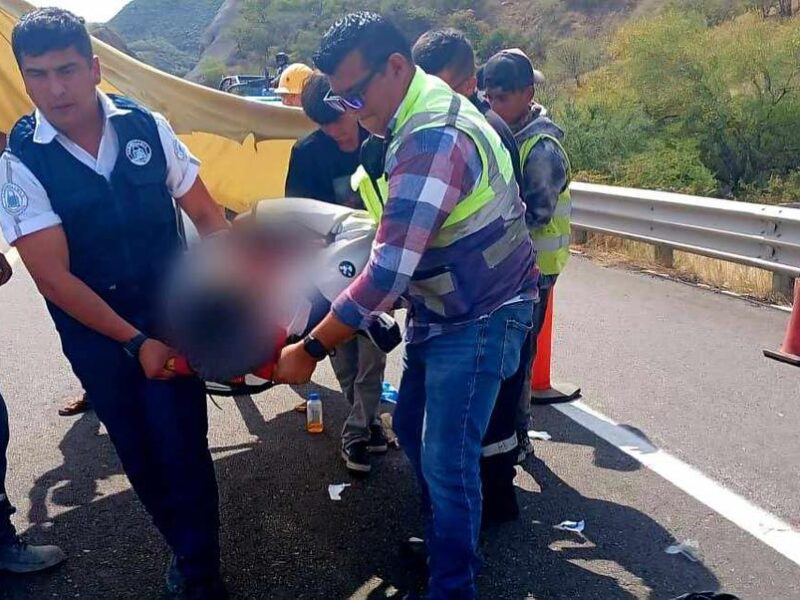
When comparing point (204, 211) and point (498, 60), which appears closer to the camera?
point (204, 211)

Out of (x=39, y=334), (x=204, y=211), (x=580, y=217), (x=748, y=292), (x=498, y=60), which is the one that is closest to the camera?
(x=204, y=211)

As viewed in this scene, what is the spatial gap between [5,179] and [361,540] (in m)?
2.00

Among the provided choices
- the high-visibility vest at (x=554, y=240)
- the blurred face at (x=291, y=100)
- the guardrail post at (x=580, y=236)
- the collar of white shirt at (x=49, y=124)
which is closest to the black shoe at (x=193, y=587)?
the collar of white shirt at (x=49, y=124)

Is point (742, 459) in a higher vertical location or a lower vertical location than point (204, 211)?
lower

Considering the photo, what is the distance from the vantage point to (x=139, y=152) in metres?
2.99

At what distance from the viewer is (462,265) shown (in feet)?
9.03

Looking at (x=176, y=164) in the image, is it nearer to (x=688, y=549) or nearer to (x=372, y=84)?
(x=372, y=84)

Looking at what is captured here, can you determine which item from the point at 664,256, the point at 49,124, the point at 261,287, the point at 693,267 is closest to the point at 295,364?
the point at 261,287

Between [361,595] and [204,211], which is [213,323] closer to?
[204,211]

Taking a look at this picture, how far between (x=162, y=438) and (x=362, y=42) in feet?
4.98

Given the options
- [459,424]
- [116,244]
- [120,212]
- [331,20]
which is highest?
[331,20]

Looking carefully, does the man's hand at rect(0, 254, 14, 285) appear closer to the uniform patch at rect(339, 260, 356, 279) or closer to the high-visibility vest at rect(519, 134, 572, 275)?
the uniform patch at rect(339, 260, 356, 279)

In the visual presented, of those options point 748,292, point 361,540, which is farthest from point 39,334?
point 748,292

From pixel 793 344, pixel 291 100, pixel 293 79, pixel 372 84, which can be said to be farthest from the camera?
pixel 293 79
